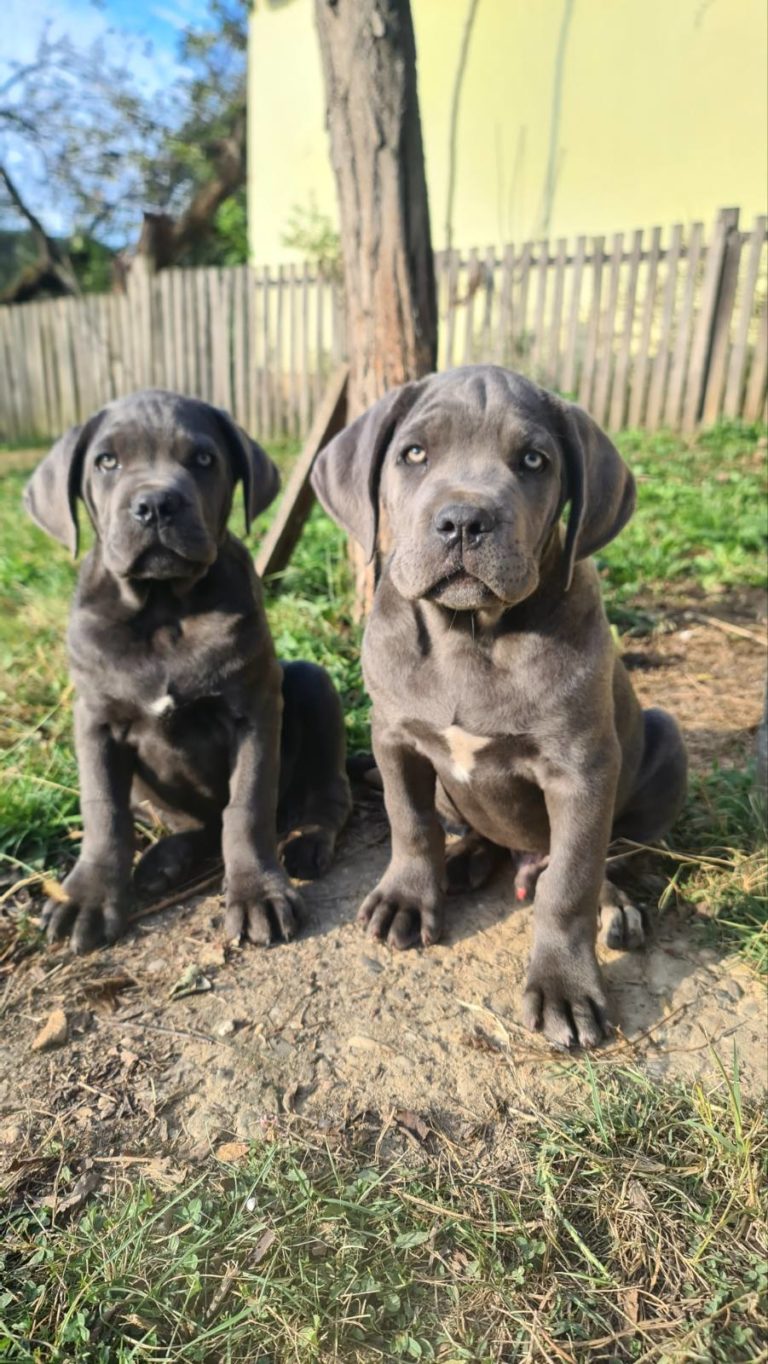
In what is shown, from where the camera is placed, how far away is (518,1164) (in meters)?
2.23

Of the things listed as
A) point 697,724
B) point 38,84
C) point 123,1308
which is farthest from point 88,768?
point 38,84

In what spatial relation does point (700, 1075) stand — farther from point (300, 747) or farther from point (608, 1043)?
point (300, 747)

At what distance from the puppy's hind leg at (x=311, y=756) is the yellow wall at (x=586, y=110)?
531cm

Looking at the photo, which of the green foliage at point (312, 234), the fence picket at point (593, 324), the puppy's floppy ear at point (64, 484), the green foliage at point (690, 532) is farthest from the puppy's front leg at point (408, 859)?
the green foliage at point (312, 234)

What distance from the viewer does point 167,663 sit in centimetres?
325

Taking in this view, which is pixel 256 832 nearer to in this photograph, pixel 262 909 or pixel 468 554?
pixel 262 909

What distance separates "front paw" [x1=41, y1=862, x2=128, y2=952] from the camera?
10.3 ft

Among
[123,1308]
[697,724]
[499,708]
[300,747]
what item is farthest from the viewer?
[697,724]

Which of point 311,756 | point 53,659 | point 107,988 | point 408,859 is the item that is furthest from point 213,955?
point 53,659

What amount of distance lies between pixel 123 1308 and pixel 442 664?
180 cm

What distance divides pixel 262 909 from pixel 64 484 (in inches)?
67.8

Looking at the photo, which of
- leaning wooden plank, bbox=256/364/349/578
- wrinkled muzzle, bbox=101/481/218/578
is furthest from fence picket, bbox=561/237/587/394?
wrinkled muzzle, bbox=101/481/218/578

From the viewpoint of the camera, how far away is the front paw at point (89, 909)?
3141mm

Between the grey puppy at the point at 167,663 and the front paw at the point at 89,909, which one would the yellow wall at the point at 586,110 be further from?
the front paw at the point at 89,909
